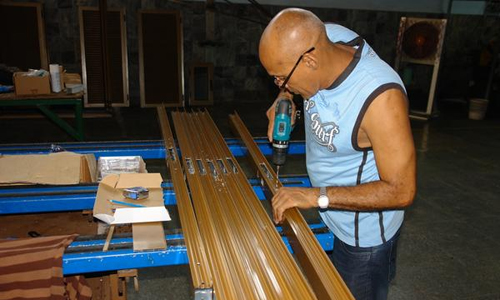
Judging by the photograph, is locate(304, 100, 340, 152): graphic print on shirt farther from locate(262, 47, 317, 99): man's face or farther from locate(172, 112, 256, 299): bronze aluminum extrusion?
locate(172, 112, 256, 299): bronze aluminum extrusion

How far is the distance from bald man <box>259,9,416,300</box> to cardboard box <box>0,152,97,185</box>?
138 cm

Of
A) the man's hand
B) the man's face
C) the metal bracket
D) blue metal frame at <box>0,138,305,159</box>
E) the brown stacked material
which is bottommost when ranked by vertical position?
the brown stacked material

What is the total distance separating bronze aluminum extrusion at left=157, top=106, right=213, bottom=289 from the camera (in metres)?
1.46

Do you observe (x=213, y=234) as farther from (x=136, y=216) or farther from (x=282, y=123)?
(x=282, y=123)

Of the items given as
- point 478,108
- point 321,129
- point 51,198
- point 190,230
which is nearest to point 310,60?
point 321,129

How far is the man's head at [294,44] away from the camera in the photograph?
1396mm

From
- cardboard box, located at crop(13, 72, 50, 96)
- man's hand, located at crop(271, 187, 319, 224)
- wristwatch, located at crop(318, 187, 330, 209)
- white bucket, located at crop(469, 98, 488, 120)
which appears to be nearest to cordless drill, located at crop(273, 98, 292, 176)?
man's hand, located at crop(271, 187, 319, 224)

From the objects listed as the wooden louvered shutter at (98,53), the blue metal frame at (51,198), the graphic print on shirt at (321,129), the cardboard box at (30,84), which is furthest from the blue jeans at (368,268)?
the wooden louvered shutter at (98,53)

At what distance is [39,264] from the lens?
1608mm

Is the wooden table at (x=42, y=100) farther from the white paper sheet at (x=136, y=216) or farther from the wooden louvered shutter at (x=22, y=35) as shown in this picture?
the white paper sheet at (x=136, y=216)

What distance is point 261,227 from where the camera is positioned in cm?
179

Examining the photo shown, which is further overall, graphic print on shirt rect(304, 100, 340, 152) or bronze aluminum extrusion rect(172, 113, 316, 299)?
graphic print on shirt rect(304, 100, 340, 152)

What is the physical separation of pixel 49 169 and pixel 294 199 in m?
1.62

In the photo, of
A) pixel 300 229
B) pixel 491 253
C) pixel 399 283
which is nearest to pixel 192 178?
pixel 300 229
